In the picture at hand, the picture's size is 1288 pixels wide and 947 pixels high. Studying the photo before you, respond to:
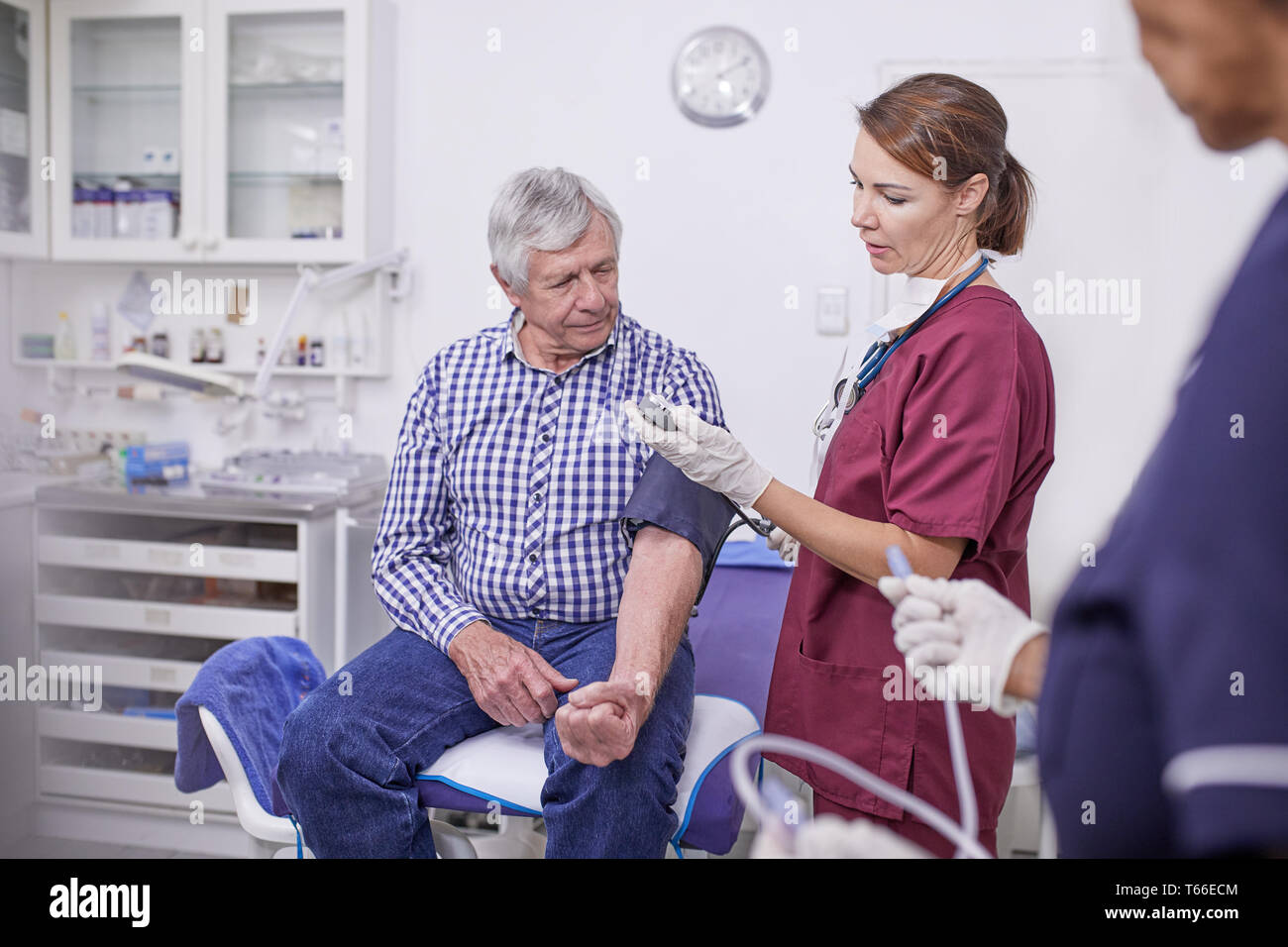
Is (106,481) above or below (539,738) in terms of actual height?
above

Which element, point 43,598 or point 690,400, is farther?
point 43,598

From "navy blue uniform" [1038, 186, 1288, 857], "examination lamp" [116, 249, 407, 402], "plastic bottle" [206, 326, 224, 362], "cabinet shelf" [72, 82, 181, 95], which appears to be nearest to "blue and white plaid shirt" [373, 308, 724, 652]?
"navy blue uniform" [1038, 186, 1288, 857]

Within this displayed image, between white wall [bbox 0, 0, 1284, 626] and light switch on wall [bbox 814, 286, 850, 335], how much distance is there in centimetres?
3

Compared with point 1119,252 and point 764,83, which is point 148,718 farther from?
point 1119,252

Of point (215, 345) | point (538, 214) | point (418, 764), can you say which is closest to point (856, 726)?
point (418, 764)

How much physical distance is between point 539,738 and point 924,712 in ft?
1.69

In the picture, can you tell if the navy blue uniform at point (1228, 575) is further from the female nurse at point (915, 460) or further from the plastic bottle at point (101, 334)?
the plastic bottle at point (101, 334)

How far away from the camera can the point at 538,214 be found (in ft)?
4.69

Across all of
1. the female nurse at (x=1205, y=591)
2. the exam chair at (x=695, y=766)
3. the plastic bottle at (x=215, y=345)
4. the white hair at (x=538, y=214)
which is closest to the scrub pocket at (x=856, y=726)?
the exam chair at (x=695, y=766)

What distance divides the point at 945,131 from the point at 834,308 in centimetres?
139

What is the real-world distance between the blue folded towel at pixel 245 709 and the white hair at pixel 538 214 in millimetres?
755

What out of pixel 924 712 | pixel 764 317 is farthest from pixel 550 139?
pixel 924 712

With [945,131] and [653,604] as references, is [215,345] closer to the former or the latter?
[653,604]

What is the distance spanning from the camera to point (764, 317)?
8.38ft
